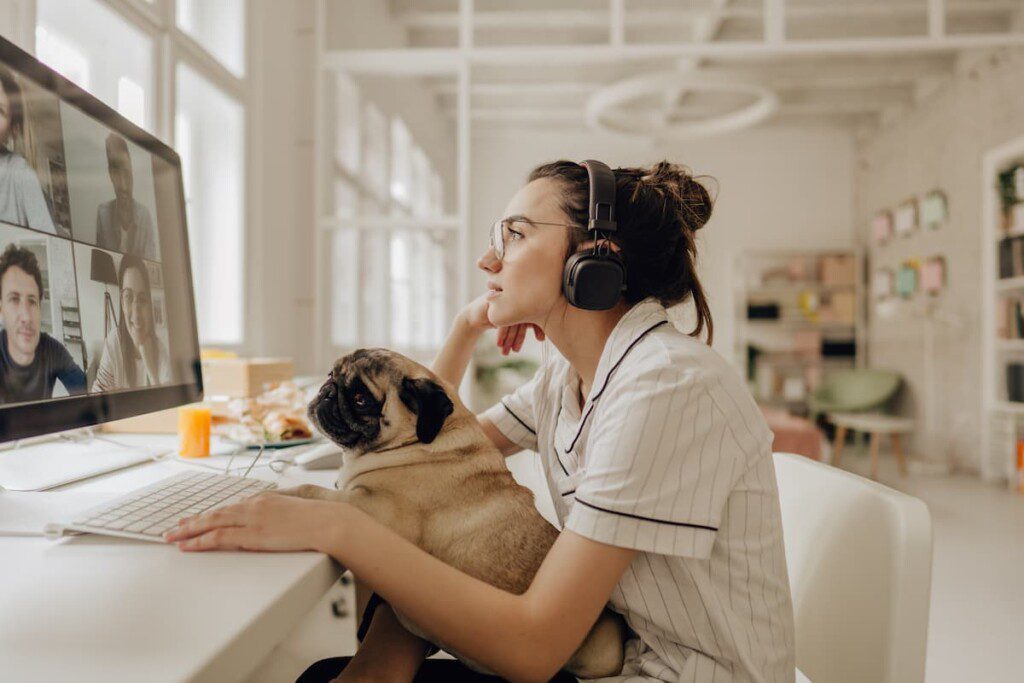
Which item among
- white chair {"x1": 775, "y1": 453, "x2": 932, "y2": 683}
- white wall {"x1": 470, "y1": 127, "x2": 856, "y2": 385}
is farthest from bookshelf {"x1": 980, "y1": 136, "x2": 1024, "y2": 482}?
white chair {"x1": 775, "y1": 453, "x2": 932, "y2": 683}

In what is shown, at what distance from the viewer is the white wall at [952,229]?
6.38m

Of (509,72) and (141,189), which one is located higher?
(509,72)

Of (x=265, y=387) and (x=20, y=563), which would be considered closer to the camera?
(x=20, y=563)

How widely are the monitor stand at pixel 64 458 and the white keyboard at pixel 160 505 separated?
0.32m

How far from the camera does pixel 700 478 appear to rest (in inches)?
34.3

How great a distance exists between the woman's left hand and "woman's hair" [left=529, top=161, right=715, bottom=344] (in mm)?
676

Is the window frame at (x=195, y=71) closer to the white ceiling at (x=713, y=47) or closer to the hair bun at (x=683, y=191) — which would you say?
the white ceiling at (x=713, y=47)

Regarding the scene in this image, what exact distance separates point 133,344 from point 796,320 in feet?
29.6

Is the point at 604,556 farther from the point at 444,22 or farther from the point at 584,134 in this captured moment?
the point at 584,134

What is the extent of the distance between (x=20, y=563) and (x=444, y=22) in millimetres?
6157

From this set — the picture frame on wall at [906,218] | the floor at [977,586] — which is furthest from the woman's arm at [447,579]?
the picture frame on wall at [906,218]

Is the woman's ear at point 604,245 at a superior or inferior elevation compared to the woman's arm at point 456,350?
superior

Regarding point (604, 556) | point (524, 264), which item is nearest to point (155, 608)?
point (604, 556)

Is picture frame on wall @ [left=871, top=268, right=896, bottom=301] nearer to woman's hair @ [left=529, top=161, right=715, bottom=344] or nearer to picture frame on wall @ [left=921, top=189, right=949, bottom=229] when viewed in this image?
picture frame on wall @ [left=921, top=189, right=949, bottom=229]
